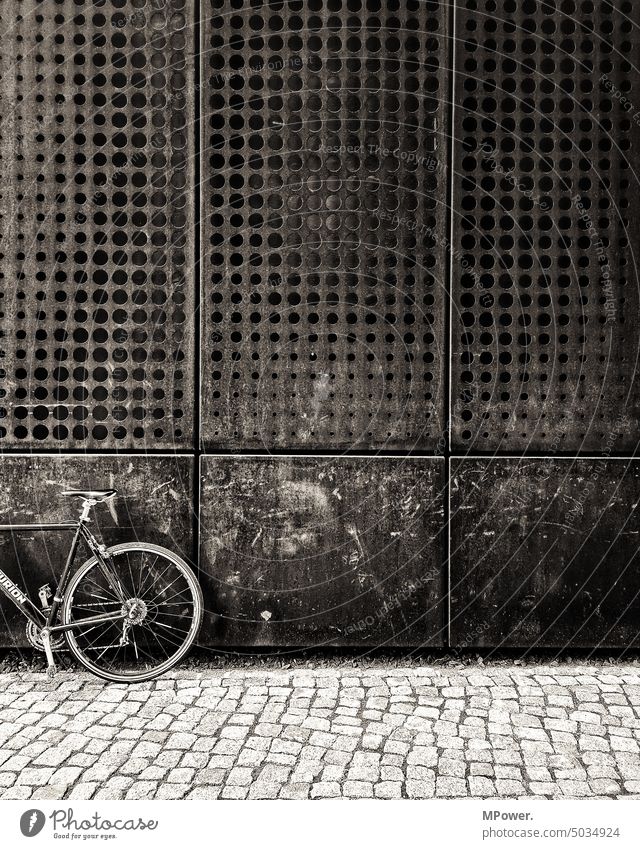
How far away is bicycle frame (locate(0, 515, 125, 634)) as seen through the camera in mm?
5273

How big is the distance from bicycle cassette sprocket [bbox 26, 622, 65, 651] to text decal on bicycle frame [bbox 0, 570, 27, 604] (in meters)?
0.20

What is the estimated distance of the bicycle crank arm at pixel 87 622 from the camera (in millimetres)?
5234

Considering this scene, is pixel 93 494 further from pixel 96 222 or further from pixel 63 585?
pixel 96 222

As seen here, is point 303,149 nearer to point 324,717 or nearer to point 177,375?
point 177,375

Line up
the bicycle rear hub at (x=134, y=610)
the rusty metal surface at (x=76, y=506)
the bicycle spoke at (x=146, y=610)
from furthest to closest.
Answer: the rusty metal surface at (x=76, y=506) < the bicycle spoke at (x=146, y=610) < the bicycle rear hub at (x=134, y=610)

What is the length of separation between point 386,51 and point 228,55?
118 centimetres

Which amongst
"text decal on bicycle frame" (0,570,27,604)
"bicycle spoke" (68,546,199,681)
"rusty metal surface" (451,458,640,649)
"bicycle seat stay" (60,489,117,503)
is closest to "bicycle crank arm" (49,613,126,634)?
"bicycle spoke" (68,546,199,681)

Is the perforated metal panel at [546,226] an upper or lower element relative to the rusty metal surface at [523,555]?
upper

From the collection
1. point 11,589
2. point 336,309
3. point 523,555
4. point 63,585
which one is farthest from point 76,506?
point 523,555

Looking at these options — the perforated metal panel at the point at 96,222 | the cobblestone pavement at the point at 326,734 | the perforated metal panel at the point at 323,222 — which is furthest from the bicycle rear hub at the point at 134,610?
the perforated metal panel at the point at 323,222

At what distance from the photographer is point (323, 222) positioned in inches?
222

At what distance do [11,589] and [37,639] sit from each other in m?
0.40

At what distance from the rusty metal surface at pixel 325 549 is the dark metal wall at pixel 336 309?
2 cm

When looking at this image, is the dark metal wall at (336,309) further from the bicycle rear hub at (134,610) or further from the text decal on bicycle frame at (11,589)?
the bicycle rear hub at (134,610)
